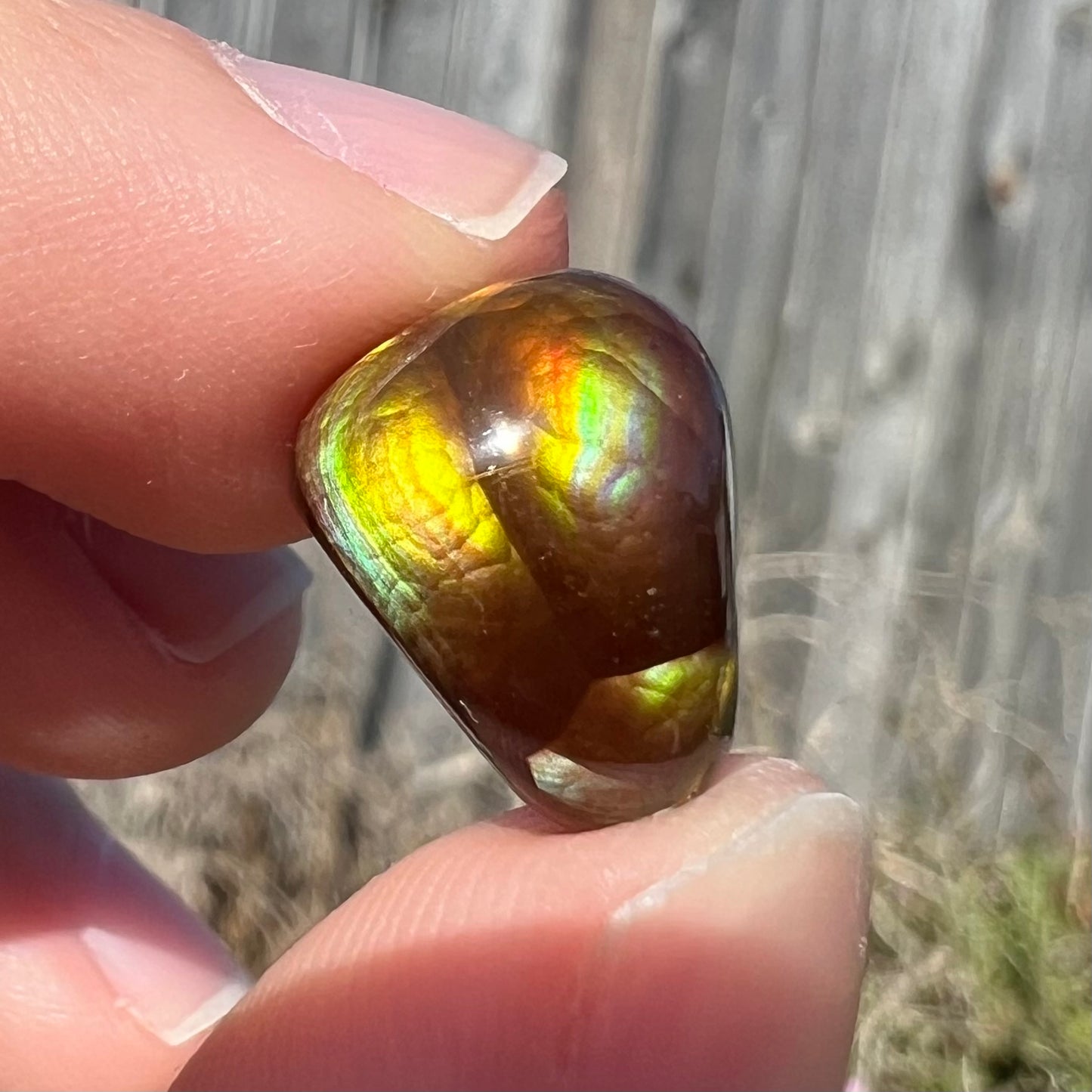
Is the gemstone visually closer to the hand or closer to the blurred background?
the hand

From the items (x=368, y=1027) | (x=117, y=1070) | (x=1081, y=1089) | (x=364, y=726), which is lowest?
(x=1081, y=1089)

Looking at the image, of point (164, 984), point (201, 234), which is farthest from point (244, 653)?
point (201, 234)

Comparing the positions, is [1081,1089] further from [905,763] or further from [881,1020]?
[905,763]

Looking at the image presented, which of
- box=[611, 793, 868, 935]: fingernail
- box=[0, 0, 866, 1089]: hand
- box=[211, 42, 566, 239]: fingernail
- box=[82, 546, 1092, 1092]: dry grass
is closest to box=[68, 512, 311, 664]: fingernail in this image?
box=[0, 0, 866, 1089]: hand

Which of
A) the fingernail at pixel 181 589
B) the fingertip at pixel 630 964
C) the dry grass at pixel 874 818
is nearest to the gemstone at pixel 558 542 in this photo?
the fingertip at pixel 630 964

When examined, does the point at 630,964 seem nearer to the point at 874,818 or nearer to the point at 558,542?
the point at 558,542

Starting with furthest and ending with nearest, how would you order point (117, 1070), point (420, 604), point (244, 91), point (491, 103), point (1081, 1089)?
point (491, 103) → point (1081, 1089) → point (117, 1070) → point (244, 91) → point (420, 604)

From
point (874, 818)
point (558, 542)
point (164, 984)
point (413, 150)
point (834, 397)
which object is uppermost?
point (413, 150)

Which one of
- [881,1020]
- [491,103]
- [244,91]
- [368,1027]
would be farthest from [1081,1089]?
[491,103]
